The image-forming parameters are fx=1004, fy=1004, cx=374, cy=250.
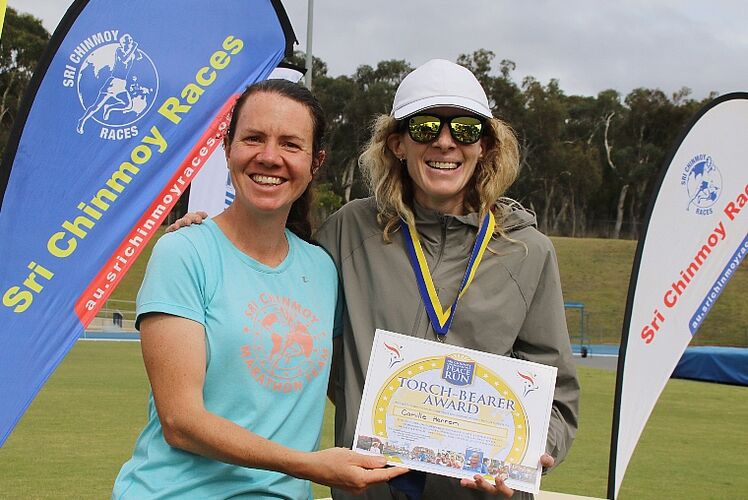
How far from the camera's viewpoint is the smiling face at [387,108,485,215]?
121 inches

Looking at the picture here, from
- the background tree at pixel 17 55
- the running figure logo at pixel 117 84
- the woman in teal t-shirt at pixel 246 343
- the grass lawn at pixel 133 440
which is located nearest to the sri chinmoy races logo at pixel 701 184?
the grass lawn at pixel 133 440

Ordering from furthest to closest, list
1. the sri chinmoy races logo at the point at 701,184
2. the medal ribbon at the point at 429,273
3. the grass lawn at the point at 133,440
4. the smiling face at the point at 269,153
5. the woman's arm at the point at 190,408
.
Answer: the grass lawn at the point at 133,440 → the sri chinmoy races logo at the point at 701,184 → the medal ribbon at the point at 429,273 → the smiling face at the point at 269,153 → the woman's arm at the point at 190,408

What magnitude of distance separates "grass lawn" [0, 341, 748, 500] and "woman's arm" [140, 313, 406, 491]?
559 centimetres

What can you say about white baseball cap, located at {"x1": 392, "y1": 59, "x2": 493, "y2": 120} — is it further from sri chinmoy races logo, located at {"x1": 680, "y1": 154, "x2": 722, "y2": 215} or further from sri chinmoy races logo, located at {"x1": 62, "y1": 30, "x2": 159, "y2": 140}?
sri chinmoy races logo, located at {"x1": 680, "y1": 154, "x2": 722, "y2": 215}

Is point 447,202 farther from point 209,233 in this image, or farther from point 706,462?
point 706,462

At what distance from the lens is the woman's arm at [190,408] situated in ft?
7.73

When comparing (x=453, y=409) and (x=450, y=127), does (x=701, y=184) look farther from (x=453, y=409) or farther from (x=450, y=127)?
(x=453, y=409)

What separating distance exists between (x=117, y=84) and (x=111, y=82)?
4 cm

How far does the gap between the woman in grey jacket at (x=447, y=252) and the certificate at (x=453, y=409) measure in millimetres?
113

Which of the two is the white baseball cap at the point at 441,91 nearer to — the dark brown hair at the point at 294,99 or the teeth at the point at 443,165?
the teeth at the point at 443,165

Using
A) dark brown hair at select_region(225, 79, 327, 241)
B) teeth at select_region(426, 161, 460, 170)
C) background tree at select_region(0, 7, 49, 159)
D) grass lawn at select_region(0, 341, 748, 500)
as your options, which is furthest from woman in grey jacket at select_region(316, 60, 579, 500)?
background tree at select_region(0, 7, 49, 159)

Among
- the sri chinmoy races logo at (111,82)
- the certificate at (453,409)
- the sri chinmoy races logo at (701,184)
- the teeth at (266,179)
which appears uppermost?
the sri chinmoy races logo at (701,184)

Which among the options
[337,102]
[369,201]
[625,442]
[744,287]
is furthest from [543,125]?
[369,201]

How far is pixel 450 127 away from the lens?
10.1 feet
